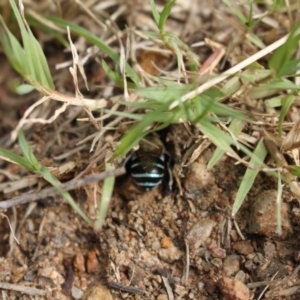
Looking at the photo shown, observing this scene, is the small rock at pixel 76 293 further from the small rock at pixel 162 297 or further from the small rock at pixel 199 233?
→ the small rock at pixel 199 233

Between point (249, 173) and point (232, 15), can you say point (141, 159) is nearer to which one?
point (249, 173)

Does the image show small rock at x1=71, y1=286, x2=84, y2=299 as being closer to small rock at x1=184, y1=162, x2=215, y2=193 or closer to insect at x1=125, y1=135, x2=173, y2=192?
insect at x1=125, y1=135, x2=173, y2=192

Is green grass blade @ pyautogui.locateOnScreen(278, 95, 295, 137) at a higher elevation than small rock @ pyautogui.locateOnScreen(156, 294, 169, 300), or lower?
higher

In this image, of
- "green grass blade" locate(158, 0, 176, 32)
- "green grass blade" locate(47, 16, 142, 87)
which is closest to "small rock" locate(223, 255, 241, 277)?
"green grass blade" locate(47, 16, 142, 87)

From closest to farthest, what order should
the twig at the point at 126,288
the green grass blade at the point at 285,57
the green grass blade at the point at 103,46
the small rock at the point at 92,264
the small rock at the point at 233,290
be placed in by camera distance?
1. the green grass blade at the point at 285,57
2. the small rock at the point at 233,290
3. the twig at the point at 126,288
4. the small rock at the point at 92,264
5. the green grass blade at the point at 103,46

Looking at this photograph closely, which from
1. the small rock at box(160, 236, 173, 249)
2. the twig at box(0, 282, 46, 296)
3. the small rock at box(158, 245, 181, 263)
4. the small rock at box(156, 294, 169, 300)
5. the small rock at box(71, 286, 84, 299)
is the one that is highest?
the small rock at box(160, 236, 173, 249)

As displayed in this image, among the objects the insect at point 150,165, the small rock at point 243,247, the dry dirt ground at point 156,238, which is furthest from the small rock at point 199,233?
the insect at point 150,165
